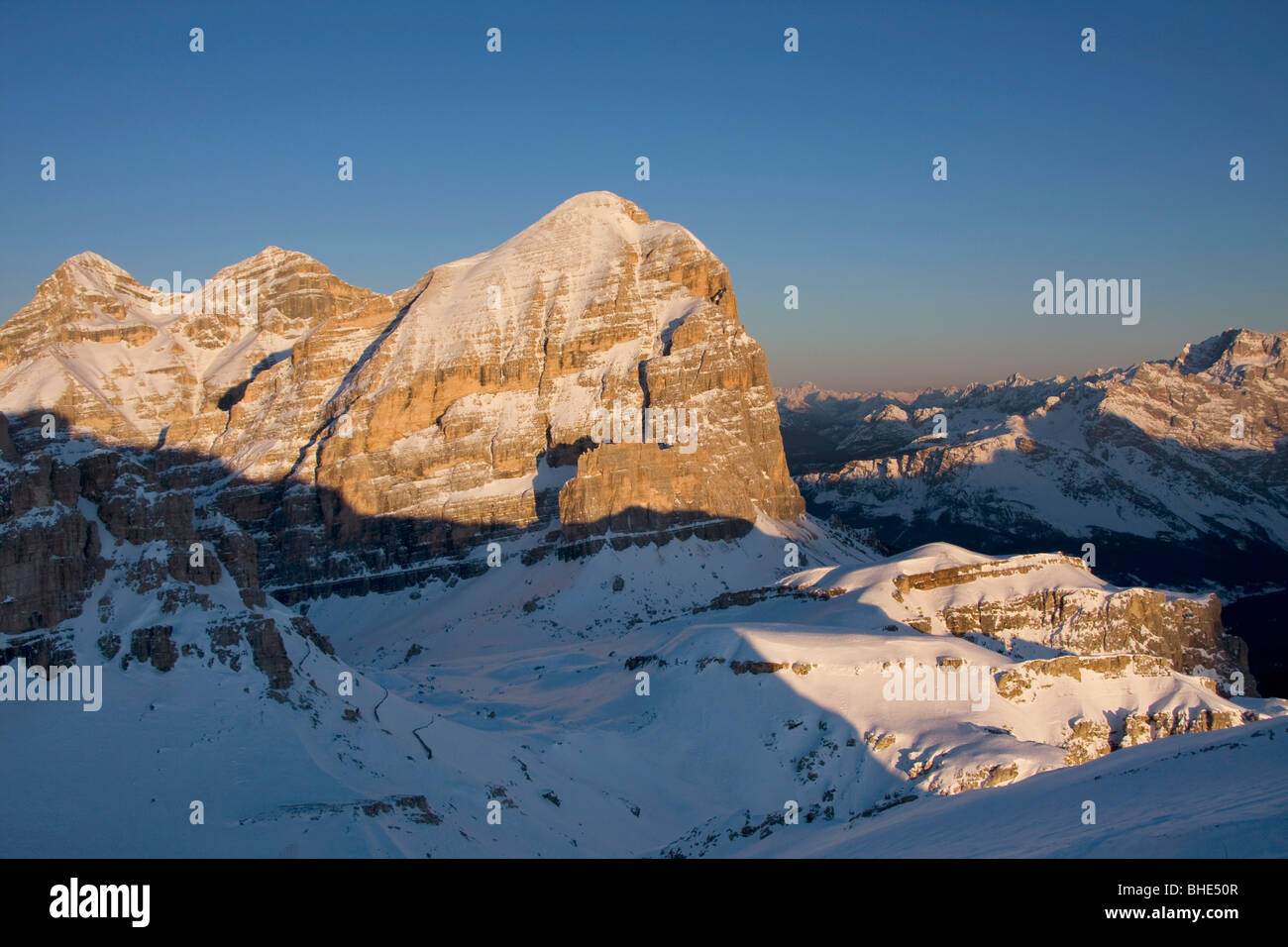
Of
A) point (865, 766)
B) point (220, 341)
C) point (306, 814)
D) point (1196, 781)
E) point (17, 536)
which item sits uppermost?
point (220, 341)

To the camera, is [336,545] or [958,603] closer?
[958,603]

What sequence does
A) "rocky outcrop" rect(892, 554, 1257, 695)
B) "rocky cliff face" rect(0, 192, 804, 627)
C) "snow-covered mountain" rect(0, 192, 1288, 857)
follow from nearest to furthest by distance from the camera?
"snow-covered mountain" rect(0, 192, 1288, 857) → "rocky outcrop" rect(892, 554, 1257, 695) → "rocky cliff face" rect(0, 192, 804, 627)

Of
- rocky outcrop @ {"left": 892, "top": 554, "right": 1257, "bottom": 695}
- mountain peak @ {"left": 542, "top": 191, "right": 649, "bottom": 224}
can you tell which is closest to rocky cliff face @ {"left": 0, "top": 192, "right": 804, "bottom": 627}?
mountain peak @ {"left": 542, "top": 191, "right": 649, "bottom": 224}

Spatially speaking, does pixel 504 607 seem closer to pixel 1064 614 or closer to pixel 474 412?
pixel 474 412

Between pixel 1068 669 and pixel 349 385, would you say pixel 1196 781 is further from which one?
pixel 349 385

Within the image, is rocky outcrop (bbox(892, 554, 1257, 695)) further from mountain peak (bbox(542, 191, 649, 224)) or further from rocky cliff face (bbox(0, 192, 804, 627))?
mountain peak (bbox(542, 191, 649, 224))

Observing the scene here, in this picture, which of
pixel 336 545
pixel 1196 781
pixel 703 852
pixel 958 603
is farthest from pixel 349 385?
pixel 1196 781

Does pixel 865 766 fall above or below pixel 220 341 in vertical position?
below
